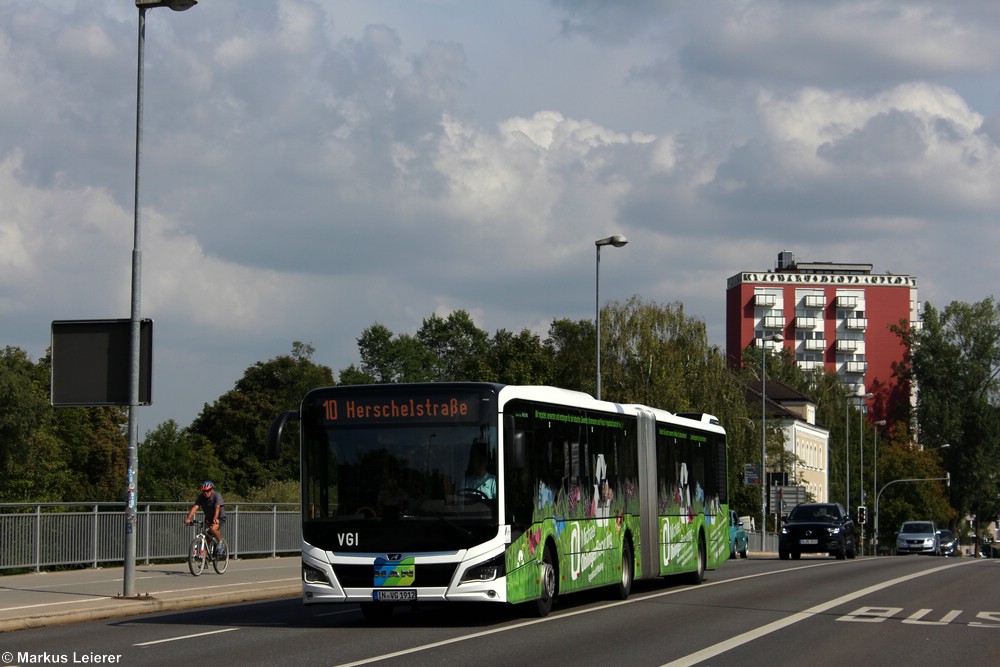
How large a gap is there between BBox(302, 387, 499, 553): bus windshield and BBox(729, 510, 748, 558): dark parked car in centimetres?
3330

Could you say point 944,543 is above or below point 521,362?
below

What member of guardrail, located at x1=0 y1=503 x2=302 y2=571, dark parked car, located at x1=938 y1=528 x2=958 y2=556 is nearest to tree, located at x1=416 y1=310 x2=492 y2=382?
dark parked car, located at x1=938 y1=528 x2=958 y2=556

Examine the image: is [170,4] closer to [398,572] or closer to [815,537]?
[398,572]

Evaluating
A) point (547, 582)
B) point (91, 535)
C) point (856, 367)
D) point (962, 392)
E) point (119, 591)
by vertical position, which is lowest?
point (119, 591)

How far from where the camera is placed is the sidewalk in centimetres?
1827

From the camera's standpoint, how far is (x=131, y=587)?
20656mm

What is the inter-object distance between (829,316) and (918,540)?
79.8 metres

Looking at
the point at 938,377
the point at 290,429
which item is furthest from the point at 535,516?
the point at 938,377

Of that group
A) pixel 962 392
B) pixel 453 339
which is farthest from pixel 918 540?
pixel 453 339

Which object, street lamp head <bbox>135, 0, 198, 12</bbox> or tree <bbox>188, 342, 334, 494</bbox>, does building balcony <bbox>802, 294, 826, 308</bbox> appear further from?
street lamp head <bbox>135, 0, 198, 12</bbox>

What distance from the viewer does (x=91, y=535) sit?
2789 cm

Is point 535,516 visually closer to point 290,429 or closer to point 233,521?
point 233,521

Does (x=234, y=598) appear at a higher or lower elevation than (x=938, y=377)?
lower

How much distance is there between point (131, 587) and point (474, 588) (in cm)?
630
